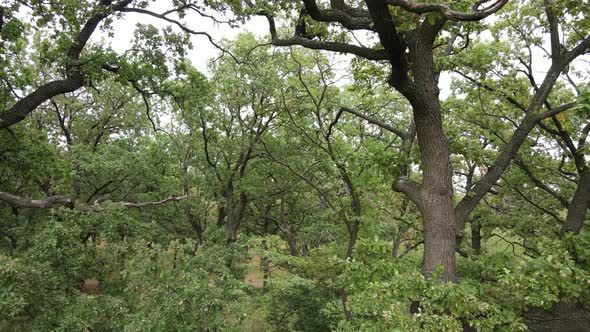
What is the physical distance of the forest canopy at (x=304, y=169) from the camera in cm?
490

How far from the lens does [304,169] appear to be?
13.7m

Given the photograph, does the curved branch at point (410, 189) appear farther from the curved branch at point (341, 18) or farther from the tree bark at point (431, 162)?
the curved branch at point (341, 18)

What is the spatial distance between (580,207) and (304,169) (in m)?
8.35

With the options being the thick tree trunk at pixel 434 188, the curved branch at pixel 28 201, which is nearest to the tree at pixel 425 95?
the thick tree trunk at pixel 434 188

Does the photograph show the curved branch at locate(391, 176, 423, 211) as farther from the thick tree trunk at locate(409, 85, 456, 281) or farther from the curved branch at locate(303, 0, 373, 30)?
the curved branch at locate(303, 0, 373, 30)

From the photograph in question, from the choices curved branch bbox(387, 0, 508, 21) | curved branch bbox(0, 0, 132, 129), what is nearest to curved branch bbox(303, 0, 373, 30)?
curved branch bbox(387, 0, 508, 21)

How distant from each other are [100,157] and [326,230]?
8918 mm

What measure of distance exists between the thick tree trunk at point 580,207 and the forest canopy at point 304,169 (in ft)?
0.11

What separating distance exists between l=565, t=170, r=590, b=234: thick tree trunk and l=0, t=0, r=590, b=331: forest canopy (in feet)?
0.11

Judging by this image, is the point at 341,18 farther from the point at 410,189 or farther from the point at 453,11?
the point at 410,189

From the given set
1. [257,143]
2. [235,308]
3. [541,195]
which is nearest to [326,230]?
[257,143]

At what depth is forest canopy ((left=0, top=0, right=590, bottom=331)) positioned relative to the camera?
490 centimetres

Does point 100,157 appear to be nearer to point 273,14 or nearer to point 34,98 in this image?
point 34,98

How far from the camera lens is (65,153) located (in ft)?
47.1
